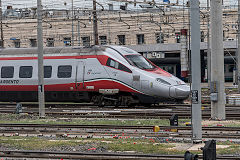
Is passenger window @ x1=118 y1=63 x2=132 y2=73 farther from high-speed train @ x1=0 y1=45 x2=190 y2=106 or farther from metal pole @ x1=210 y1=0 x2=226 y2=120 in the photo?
metal pole @ x1=210 y1=0 x2=226 y2=120

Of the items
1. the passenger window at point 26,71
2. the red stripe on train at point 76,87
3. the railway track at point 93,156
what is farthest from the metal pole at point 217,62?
the passenger window at point 26,71

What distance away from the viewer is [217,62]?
2245cm

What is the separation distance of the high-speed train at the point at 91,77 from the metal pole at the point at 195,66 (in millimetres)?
11947

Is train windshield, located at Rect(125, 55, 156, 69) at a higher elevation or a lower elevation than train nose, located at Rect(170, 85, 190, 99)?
higher

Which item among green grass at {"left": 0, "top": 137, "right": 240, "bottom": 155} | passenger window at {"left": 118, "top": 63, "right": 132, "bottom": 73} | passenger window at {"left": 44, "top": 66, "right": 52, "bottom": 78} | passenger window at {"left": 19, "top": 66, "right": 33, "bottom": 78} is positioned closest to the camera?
green grass at {"left": 0, "top": 137, "right": 240, "bottom": 155}

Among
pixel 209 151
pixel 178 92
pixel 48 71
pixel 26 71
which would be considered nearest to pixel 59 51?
pixel 48 71

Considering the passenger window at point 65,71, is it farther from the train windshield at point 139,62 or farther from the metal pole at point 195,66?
the metal pole at point 195,66

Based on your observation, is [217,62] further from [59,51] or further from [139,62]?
[59,51]

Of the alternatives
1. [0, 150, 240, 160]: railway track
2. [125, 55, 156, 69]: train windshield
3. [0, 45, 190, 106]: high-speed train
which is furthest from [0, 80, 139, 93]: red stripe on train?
[0, 150, 240, 160]: railway track

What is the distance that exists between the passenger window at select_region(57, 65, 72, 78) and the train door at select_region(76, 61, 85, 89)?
57cm

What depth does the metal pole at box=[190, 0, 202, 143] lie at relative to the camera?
15.4 m

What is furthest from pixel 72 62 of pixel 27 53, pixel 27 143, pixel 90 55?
pixel 27 143

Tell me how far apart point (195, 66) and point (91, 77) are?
14.7 m

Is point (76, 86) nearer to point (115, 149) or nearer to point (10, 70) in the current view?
point (10, 70)
